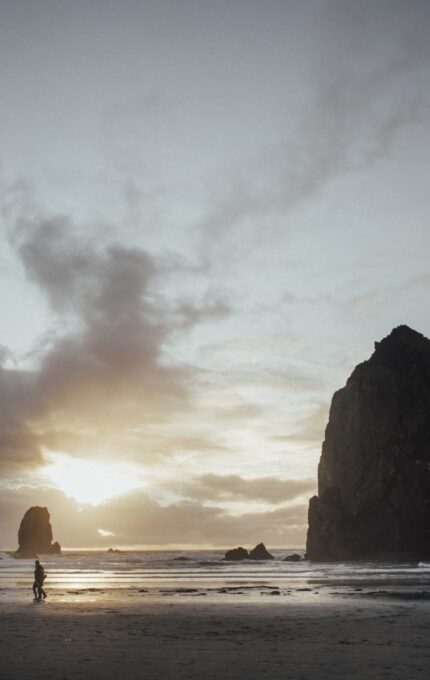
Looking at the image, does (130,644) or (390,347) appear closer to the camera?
(130,644)

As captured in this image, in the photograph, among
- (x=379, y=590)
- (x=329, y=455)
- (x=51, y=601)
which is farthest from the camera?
(x=329, y=455)

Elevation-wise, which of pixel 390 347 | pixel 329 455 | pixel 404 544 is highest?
pixel 390 347

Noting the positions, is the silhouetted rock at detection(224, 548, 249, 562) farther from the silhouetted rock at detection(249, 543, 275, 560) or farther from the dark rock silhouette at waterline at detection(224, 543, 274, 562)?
the silhouetted rock at detection(249, 543, 275, 560)

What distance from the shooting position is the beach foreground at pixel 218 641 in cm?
1333

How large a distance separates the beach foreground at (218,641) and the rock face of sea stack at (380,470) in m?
81.9

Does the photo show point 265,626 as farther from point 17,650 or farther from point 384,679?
point 384,679

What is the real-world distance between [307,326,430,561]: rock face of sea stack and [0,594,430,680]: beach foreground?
269ft

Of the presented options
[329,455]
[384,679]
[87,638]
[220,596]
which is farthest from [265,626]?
[329,455]

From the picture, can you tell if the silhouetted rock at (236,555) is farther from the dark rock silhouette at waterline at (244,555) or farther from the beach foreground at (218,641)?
the beach foreground at (218,641)

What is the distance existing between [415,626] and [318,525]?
96.4 m

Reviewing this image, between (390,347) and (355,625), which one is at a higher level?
(390,347)

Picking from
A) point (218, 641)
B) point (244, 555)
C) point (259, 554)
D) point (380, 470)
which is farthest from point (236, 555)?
point (218, 641)

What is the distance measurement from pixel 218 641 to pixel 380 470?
328 ft

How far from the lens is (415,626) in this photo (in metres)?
21.0
